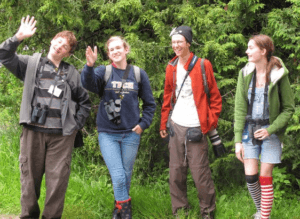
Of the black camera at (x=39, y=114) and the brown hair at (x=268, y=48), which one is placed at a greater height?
the brown hair at (x=268, y=48)

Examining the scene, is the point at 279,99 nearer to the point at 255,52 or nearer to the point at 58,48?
the point at 255,52

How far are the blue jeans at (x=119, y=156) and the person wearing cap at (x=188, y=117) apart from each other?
1.76 feet

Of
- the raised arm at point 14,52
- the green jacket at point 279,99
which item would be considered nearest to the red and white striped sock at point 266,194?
the green jacket at point 279,99

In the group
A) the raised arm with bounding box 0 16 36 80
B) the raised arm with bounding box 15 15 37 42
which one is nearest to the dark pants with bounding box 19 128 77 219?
the raised arm with bounding box 0 16 36 80

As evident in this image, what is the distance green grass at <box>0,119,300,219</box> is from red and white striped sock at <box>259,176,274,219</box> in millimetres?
514

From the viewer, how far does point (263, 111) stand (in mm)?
3904

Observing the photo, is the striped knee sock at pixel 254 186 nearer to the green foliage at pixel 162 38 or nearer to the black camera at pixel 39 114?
the green foliage at pixel 162 38

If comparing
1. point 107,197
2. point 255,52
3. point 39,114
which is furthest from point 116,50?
point 107,197

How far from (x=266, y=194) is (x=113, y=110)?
1.81 meters

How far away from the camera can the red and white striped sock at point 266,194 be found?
3.91 meters

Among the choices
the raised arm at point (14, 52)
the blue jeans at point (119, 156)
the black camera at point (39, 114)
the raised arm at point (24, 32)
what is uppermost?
the raised arm at point (24, 32)

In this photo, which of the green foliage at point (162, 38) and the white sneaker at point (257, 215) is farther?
the green foliage at point (162, 38)

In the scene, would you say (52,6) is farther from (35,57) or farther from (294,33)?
(294,33)

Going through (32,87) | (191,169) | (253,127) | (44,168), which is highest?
(32,87)
